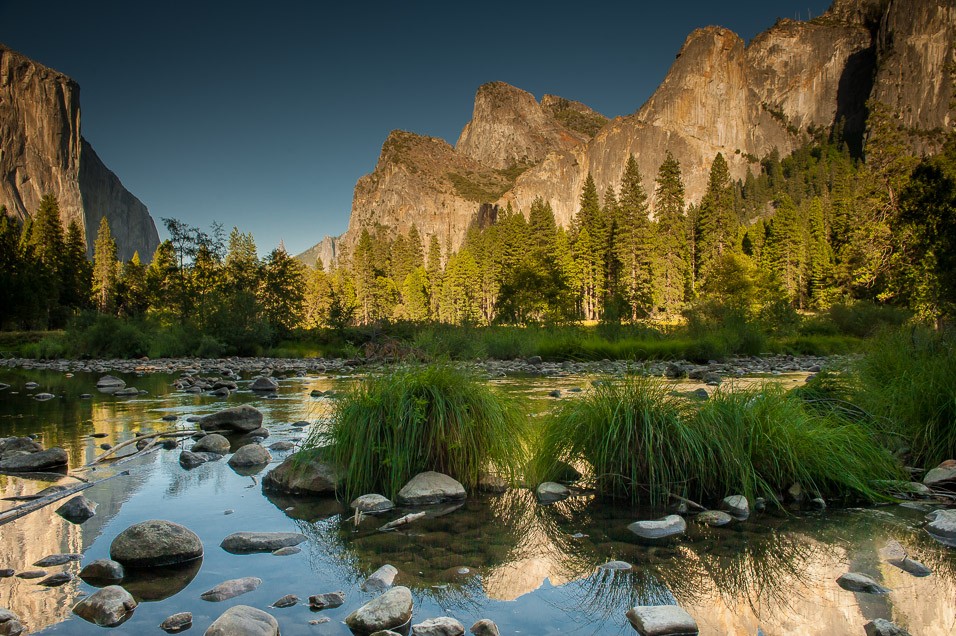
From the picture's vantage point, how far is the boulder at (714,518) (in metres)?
3.80

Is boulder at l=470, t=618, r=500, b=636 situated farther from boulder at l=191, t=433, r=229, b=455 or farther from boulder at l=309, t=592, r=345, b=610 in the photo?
boulder at l=191, t=433, r=229, b=455

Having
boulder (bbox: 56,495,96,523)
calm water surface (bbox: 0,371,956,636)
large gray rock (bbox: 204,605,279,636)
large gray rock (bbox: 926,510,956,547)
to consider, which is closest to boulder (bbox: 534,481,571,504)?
calm water surface (bbox: 0,371,956,636)

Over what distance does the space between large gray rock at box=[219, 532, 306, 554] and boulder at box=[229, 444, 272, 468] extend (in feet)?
7.05

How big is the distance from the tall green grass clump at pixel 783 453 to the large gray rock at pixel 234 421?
559 centimetres

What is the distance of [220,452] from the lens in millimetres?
6176

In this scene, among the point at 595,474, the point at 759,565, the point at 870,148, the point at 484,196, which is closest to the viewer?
the point at 759,565

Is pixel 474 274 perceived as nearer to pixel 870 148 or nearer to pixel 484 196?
pixel 870 148

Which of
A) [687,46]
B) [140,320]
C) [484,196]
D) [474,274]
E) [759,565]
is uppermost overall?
[687,46]

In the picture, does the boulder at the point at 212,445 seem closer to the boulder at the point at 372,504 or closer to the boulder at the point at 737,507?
the boulder at the point at 372,504

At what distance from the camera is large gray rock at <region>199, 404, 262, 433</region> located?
24.2 feet

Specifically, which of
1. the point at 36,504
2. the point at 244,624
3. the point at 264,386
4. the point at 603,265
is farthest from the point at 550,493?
the point at 603,265

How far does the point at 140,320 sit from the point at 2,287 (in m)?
13.8

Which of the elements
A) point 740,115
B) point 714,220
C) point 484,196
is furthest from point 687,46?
point 714,220

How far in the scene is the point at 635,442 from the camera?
4.41 m
